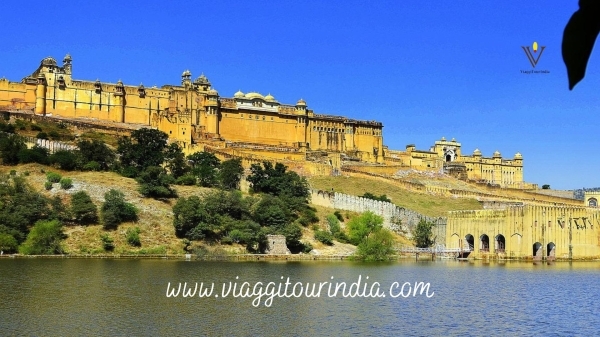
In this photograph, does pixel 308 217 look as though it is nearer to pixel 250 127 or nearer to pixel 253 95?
pixel 250 127

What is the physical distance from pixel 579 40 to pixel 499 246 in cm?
4947

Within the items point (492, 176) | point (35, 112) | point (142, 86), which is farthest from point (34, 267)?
point (492, 176)

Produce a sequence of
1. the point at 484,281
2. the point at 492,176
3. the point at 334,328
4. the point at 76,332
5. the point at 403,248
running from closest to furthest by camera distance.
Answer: the point at 76,332
the point at 334,328
the point at 484,281
the point at 403,248
the point at 492,176

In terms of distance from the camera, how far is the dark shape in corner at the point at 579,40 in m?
1.30

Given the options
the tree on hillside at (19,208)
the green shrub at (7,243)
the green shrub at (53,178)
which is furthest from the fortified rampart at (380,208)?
the green shrub at (7,243)

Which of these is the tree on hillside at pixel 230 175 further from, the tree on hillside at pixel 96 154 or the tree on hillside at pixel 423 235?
the tree on hillside at pixel 423 235

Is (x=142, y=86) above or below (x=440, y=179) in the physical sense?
above

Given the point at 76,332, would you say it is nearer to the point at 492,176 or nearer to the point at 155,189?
the point at 155,189

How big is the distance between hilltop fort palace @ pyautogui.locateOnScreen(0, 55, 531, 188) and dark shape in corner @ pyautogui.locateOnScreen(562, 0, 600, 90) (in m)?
60.0

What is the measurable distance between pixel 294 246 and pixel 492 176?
151 feet

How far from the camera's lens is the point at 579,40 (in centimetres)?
133

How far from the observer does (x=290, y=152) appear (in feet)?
224

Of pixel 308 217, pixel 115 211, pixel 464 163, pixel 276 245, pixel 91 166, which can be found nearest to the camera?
pixel 115 211

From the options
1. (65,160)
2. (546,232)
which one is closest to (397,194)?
(546,232)
